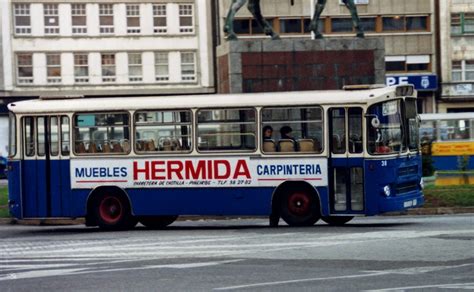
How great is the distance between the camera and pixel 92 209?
2412cm

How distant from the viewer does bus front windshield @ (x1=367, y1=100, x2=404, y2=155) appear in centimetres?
2250

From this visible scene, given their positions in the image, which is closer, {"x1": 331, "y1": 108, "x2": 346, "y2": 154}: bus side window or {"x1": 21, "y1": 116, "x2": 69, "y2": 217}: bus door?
{"x1": 331, "y1": 108, "x2": 346, "y2": 154}: bus side window

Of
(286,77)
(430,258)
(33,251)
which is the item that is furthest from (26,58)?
(430,258)

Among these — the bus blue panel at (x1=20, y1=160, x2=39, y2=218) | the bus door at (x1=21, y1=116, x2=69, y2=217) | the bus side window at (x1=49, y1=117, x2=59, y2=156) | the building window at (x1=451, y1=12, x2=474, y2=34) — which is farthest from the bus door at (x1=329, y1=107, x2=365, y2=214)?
the building window at (x1=451, y1=12, x2=474, y2=34)

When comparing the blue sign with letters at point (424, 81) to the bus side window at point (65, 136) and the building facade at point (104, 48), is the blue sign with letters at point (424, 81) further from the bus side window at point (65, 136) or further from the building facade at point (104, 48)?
the bus side window at point (65, 136)

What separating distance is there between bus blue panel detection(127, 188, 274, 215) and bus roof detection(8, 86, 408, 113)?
5.21 feet

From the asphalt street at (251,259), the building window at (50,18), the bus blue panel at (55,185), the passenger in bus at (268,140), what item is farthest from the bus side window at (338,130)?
the building window at (50,18)

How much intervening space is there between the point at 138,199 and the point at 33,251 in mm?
5038

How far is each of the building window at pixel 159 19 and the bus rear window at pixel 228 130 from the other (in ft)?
164

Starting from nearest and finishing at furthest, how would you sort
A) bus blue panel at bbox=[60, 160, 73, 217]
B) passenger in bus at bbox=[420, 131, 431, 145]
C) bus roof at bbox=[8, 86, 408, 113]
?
bus roof at bbox=[8, 86, 408, 113] → bus blue panel at bbox=[60, 160, 73, 217] → passenger in bus at bbox=[420, 131, 431, 145]

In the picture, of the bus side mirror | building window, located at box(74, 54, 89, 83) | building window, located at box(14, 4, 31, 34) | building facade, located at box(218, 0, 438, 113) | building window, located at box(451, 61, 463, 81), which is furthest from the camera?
building window, located at box(451, 61, 463, 81)

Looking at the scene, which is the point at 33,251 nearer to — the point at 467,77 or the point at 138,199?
the point at 138,199

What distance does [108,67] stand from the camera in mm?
72250

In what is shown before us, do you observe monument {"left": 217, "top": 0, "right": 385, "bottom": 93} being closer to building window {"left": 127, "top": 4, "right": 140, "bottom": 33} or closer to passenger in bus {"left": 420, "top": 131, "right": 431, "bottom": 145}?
passenger in bus {"left": 420, "top": 131, "right": 431, "bottom": 145}
